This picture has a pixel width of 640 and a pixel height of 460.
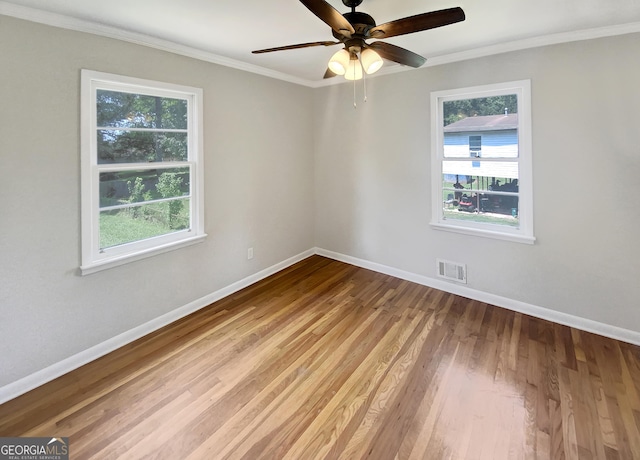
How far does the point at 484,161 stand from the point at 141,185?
3.29 metres

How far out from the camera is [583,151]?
2.70 m

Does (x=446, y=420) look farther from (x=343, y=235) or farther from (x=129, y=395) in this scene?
(x=343, y=235)

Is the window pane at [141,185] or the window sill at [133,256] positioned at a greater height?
the window pane at [141,185]

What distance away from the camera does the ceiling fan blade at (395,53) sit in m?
1.99

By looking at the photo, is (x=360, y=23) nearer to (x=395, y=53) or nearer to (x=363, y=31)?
(x=363, y=31)

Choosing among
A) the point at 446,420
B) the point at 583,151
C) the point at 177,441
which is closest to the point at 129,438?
the point at 177,441

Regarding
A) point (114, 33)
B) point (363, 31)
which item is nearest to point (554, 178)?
point (363, 31)

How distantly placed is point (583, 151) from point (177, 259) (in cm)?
372

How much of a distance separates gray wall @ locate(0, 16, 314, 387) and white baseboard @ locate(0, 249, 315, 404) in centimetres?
5

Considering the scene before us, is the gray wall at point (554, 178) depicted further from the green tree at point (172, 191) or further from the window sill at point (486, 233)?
the green tree at point (172, 191)

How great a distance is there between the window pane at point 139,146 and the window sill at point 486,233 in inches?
110

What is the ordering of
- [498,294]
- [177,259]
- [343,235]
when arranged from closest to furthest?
[177,259]
[498,294]
[343,235]

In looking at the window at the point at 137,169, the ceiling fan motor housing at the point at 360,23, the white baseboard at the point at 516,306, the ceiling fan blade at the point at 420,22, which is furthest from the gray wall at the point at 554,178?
the window at the point at 137,169

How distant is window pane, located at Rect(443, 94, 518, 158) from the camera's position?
Result: 10.2ft
